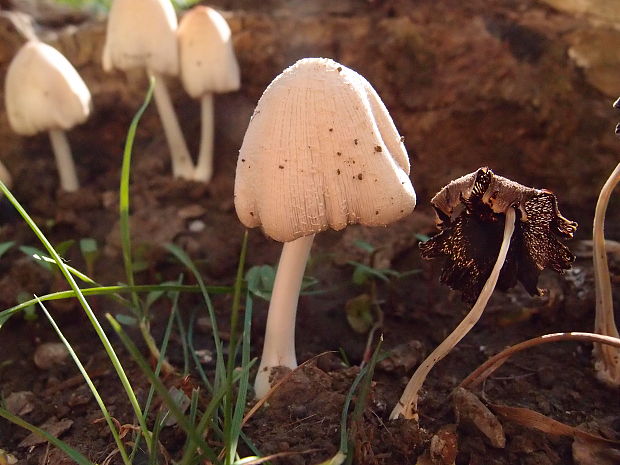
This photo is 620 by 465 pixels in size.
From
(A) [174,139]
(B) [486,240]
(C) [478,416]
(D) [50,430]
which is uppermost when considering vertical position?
(B) [486,240]

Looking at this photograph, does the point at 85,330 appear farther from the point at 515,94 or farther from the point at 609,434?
the point at 515,94

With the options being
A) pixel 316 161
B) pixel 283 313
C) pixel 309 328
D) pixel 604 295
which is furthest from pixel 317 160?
pixel 604 295

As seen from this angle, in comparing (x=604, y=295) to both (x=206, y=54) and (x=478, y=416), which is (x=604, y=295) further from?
(x=206, y=54)

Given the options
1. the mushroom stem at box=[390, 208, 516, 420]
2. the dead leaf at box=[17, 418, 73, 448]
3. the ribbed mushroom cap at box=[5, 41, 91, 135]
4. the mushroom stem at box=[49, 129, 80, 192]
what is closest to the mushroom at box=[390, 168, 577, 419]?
the mushroom stem at box=[390, 208, 516, 420]

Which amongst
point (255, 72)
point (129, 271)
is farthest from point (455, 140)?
point (129, 271)

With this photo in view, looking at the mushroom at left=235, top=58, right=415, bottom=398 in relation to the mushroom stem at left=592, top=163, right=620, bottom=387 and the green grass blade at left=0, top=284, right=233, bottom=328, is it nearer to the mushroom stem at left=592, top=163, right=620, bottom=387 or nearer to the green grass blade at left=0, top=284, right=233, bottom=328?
the green grass blade at left=0, top=284, right=233, bottom=328
